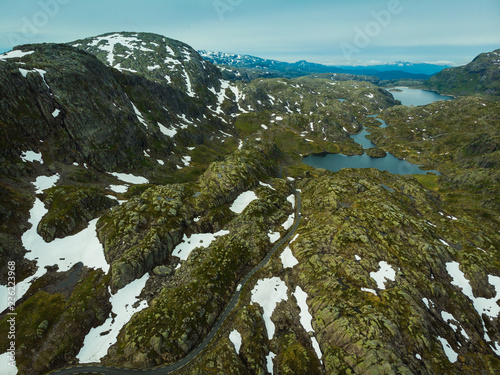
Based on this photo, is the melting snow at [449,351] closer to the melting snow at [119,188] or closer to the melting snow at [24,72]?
the melting snow at [119,188]

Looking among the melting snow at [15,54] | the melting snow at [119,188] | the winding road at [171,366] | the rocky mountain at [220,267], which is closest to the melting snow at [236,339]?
the rocky mountain at [220,267]

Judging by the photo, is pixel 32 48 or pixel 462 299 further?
pixel 32 48

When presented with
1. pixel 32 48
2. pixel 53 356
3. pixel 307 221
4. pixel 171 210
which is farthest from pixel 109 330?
pixel 32 48

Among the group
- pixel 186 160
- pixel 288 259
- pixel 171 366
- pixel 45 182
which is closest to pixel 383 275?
pixel 288 259

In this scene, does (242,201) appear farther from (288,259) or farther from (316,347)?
(316,347)

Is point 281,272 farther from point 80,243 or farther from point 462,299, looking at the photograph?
point 80,243
